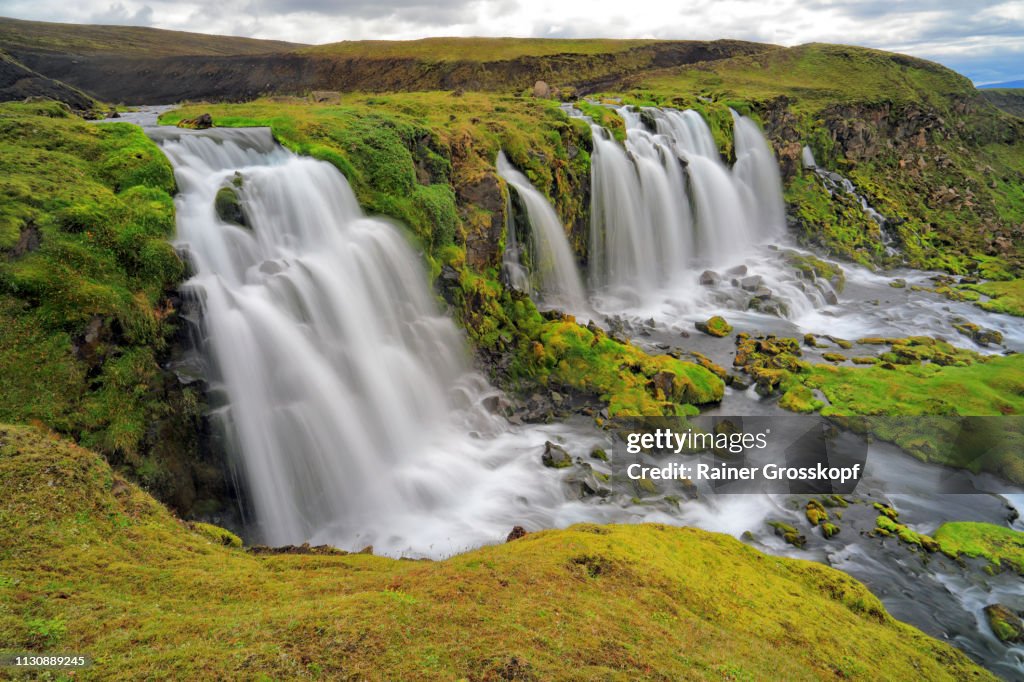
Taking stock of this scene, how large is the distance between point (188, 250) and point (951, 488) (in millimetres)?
22741

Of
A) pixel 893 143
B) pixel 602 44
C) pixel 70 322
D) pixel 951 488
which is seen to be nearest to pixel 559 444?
pixel 951 488

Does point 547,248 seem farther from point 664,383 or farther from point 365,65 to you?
point 365,65

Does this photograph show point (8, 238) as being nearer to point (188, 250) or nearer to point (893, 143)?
point (188, 250)

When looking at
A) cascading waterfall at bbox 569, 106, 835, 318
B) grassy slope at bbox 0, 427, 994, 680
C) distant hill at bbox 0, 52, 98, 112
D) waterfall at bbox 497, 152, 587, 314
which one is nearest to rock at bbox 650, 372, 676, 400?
waterfall at bbox 497, 152, 587, 314

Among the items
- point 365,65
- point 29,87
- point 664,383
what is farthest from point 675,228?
point 365,65

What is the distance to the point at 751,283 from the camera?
3225 cm

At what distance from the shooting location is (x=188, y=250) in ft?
48.5

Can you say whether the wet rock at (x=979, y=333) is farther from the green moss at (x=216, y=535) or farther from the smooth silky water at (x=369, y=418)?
the green moss at (x=216, y=535)

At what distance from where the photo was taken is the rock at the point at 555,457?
55.5ft

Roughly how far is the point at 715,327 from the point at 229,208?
68.3 feet

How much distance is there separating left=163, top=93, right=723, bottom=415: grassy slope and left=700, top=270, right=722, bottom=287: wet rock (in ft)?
40.2

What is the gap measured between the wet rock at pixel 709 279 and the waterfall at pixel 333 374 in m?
18.0

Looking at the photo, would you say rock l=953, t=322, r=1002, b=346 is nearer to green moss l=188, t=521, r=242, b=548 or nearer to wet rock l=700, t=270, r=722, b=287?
wet rock l=700, t=270, r=722, b=287

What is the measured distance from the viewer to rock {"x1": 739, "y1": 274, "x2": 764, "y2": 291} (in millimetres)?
31969
